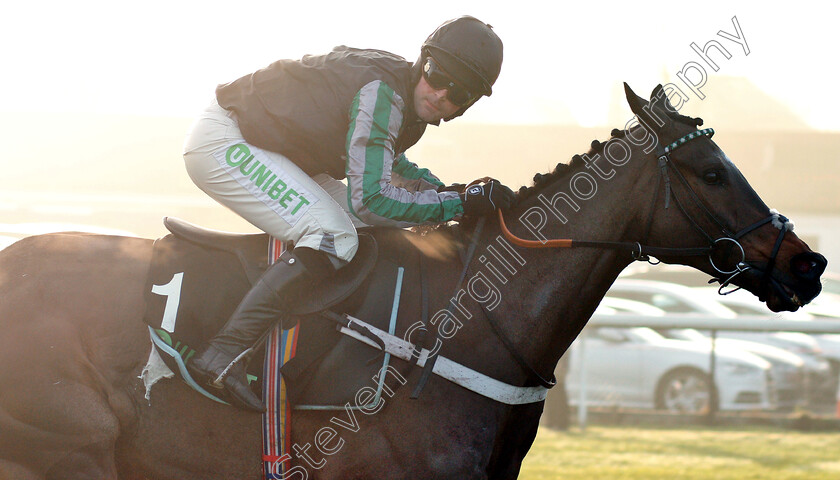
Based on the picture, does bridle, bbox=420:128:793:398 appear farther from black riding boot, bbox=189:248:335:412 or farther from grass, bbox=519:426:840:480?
grass, bbox=519:426:840:480

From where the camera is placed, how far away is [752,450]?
7668 mm

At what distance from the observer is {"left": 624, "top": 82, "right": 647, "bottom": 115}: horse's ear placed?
3285 mm

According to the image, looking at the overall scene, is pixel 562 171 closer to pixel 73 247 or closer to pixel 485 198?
pixel 485 198

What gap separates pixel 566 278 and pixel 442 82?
0.89 m

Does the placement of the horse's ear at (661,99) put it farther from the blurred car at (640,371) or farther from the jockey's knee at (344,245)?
the blurred car at (640,371)

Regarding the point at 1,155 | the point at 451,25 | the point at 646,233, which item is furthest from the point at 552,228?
the point at 1,155

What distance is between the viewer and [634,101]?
Answer: 3.30 m

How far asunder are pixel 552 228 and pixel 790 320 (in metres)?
5.78

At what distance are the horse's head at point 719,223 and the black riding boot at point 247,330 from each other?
1.36m

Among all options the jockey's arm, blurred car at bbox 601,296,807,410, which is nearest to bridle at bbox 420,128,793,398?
the jockey's arm

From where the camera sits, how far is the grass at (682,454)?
6.79m

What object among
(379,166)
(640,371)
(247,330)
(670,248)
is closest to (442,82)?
(379,166)

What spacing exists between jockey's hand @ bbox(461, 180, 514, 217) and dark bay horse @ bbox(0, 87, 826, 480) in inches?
4.5

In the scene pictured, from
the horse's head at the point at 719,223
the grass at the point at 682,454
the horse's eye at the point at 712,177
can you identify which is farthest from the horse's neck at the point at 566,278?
the grass at the point at 682,454
